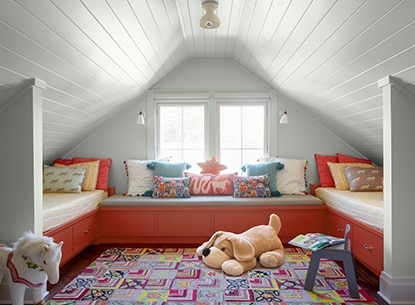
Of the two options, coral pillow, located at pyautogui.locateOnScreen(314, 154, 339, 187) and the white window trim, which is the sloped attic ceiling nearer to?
the white window trim

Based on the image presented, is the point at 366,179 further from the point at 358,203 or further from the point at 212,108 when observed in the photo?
the point at 212,108

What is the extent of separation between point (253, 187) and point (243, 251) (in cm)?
105

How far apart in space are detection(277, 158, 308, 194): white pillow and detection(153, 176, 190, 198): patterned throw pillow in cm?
114

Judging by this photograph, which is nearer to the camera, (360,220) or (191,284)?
(191,284)

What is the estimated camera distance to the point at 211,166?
401 centimetres

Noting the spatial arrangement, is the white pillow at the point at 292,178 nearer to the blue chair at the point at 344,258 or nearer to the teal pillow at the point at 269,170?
the teal pillow at the point at 269,170

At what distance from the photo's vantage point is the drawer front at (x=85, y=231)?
2964 mm

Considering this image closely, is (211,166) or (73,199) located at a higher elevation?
(211,166)

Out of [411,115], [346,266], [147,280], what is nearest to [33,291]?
[147,280]

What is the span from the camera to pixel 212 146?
4148 millimetres

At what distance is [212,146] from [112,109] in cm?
133

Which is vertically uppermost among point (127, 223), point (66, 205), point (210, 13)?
point (210, 13)

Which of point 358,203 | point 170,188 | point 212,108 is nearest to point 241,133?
point 212,108

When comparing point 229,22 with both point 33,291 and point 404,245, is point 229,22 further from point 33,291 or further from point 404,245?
point 33,291
